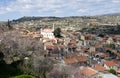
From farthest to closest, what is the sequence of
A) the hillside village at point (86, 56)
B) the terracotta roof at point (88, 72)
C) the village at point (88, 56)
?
the village at point (88, 56) → the hillside village at point (86, 56) → the terracotta roof at point (88, 72)

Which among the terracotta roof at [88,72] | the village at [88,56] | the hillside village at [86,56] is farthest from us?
the village at [88,56]

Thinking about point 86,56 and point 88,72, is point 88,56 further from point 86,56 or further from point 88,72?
point 88,72

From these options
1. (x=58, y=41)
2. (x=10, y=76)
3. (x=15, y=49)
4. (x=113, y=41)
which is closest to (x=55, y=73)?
(x=10, y=76)

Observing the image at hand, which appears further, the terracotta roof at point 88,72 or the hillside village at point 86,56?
the hillside village at point 86,56

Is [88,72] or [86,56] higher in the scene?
[88,72]

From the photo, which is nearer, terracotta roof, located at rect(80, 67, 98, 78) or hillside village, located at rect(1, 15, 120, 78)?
terracotta roof, located at rect(80, 67, 98, 78)

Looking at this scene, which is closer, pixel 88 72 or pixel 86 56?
pixel 88 72

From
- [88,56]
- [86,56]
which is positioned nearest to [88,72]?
[86,56]

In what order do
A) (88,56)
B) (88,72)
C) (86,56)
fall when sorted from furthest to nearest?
(88,56) → (86,56) → (88,72)

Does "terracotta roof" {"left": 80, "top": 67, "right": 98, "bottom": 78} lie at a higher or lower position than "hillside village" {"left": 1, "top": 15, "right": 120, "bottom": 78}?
higher

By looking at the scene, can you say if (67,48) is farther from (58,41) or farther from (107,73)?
(107,73)

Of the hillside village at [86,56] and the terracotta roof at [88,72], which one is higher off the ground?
the terracotta roof at [88,72]
